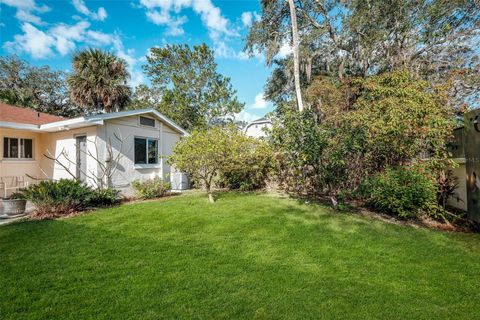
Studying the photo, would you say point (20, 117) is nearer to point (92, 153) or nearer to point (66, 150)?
point (66, 150)

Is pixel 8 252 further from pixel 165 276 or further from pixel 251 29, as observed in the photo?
pixel 251 29

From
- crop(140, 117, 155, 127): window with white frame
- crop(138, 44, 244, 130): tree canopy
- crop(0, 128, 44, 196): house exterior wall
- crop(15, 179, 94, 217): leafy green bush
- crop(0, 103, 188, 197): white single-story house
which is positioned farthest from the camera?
crop(138, 44, 244, 130): tree canopy

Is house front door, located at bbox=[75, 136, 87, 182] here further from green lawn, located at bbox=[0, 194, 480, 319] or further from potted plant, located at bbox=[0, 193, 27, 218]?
green lawn, located at bbox=[0, 194, 480, 319]

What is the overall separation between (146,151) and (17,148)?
500 cm

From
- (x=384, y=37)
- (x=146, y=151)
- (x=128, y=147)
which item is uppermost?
(x=384, y=37)

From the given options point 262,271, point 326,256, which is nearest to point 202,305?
point 262,271

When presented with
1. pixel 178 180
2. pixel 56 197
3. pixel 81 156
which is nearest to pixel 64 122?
pixel 81 156

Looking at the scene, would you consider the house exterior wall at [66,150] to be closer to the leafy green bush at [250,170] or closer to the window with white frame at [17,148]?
the window with white frame at [17,148]

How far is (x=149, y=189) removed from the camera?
9.73m

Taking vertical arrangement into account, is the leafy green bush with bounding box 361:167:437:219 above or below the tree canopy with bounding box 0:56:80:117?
below

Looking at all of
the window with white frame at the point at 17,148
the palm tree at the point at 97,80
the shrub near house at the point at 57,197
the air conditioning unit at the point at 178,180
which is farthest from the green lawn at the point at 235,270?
the palm tree at the point at 97,80

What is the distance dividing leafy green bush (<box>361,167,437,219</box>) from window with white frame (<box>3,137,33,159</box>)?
13204 mm

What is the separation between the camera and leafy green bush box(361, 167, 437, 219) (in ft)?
20.0

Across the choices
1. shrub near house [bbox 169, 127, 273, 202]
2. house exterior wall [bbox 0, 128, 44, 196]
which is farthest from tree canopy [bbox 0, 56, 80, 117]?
shrub near house [bbox 169, 127, 273, 202]
